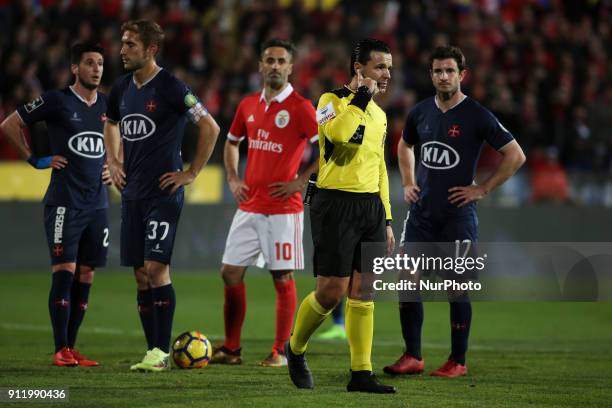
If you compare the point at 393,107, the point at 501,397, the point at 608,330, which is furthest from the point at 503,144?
the point at 393,107

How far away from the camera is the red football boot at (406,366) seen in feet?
29.7

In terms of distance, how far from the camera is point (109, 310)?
46.4 ft

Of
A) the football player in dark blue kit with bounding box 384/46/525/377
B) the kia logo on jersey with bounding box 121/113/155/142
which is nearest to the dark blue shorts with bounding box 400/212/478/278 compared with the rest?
the football player in dark blue kit with bounding box 384/46/525/377

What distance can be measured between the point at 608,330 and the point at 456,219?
4845 mm

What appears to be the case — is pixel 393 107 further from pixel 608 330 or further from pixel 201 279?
pixel 608 330

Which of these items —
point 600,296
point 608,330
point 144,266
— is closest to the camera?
point 144,266

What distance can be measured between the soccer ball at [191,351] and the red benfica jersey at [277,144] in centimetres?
133

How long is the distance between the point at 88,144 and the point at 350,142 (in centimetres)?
279

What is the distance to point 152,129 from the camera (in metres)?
8.91

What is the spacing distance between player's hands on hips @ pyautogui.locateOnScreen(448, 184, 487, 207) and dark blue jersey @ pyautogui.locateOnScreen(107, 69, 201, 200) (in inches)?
89.2

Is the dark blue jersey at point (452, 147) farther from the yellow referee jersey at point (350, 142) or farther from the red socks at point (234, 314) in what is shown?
the red socks at point (234, 314)

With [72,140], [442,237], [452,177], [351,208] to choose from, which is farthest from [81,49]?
[442,237]

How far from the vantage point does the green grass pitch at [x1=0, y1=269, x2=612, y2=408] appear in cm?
766

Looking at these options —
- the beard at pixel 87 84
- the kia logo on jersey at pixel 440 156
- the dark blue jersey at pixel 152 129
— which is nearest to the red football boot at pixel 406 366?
the kia logo on jersey at pixel 440 156
